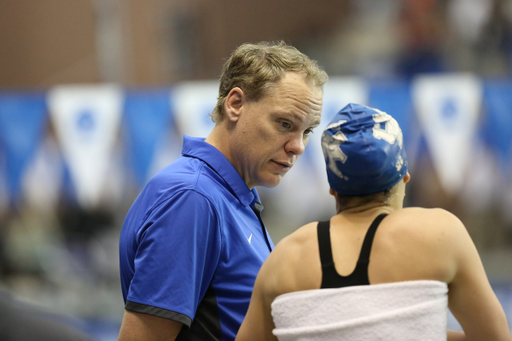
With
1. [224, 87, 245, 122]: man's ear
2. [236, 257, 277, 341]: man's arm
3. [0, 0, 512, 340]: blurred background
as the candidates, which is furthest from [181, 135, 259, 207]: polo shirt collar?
[0, 0, 512, 340]: blurred background

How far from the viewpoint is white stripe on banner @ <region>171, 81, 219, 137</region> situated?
5.68 m

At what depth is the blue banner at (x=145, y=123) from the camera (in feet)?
19.1

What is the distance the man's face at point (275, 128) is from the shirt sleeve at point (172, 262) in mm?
348

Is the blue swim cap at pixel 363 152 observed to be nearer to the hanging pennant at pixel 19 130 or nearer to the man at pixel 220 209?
the man at pixel 220 209

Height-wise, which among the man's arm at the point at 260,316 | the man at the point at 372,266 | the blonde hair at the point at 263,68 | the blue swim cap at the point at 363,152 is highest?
the blonde hair at the point at 263,68

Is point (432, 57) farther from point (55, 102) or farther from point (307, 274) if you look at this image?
point (307, 274)

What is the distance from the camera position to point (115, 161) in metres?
5.88

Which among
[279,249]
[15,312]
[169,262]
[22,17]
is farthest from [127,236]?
[22,17]

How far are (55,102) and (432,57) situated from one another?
5.68 meters

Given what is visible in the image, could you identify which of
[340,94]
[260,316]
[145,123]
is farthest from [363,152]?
[145,123]

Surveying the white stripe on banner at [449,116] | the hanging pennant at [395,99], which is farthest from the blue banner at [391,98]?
the white stripe on banner at [449,116]

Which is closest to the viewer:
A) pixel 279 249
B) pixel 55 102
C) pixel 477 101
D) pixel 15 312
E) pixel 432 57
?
pixel 15 312

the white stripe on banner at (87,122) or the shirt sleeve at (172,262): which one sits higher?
the shirt sleeve at (172,262)

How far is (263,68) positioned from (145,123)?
4338 millimetres
